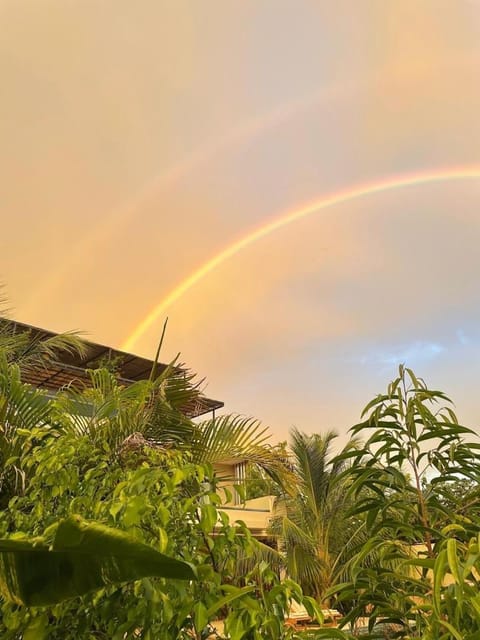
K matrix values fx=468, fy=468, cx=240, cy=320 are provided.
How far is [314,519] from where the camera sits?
10.1 metres

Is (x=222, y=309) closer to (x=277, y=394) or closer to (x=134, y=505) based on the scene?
(x=277, y=394)

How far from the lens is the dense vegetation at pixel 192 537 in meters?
0.77

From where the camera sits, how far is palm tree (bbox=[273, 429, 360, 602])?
9.48 m

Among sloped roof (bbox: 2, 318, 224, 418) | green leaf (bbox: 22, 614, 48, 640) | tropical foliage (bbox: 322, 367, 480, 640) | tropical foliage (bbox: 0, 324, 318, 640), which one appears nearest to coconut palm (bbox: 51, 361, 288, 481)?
tropical foliage (bbox: 0, 324, 318, 640)

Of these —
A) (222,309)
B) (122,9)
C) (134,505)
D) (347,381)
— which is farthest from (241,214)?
(134,505)

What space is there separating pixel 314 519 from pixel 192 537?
9.77m

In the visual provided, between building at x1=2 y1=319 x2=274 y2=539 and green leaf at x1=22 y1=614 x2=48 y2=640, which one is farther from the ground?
building at x1=2 y1=319 x2=274 y2=539

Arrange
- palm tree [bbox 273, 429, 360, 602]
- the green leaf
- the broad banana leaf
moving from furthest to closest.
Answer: palm tree [bbox 273, 429, 360, 602]
the green leaf
the broad banana leaf

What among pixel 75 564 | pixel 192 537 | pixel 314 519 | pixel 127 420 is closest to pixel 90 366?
pixel 314 519

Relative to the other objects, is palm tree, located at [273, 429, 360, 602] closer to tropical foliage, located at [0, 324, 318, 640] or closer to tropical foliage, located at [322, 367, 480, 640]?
tropical foliage, located at [322, 367, 480, 640]

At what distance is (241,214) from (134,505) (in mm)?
10105

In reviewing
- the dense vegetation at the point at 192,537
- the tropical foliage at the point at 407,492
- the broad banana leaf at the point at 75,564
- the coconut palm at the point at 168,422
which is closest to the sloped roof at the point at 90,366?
the coconut palm at the point at 168,422

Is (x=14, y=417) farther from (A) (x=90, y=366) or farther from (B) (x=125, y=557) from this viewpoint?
(A) (x=90, y=366)

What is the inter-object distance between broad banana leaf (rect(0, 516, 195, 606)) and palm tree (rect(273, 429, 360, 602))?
882cm
